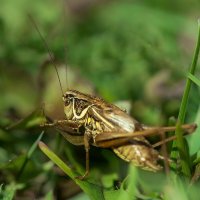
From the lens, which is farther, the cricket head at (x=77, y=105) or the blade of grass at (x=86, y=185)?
the cricket head at (x=77, y=105)

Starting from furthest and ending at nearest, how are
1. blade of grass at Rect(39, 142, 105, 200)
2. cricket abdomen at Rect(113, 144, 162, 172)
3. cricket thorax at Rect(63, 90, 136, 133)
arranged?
cricket thorax at Rect(63, 90, 136, 133), cricket abdomen at Rect(113, 144, 162, 172), blade of grass at Rect(39, 142, 105, 200)

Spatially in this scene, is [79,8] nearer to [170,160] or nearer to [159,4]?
[159,4]

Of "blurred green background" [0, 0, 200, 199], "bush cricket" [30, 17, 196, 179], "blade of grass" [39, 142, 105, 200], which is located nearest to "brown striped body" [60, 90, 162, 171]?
"bush cricket" [30, 17, 196, 179]

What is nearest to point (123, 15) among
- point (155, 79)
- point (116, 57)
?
point (116, 57)

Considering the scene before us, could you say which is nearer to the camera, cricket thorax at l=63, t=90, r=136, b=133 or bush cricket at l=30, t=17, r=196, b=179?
bush cricket at l=30, t=17, r=196, b=179

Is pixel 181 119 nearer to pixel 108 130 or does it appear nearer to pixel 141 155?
pixel 141 155

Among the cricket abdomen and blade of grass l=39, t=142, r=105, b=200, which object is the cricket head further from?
blade of grass l=39, t=142, r=105, b=200

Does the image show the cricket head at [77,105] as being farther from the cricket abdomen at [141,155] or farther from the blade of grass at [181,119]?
the blade of grass at [181,119]

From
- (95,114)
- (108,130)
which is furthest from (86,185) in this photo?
(95,114)

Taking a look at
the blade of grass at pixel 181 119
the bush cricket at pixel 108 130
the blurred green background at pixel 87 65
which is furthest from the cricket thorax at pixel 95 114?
the blade of grass at pixel 181 119
